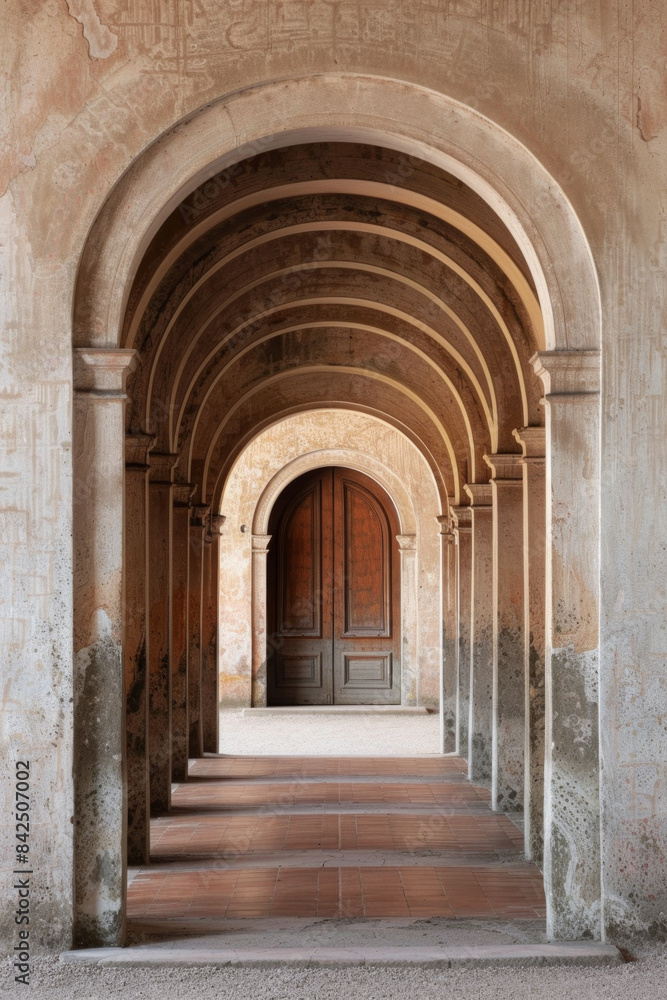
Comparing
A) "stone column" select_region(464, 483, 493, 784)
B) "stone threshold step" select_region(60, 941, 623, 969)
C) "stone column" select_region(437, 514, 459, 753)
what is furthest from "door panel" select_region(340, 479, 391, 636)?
"stone threshold step" select_region(60, 941, 623, 969)

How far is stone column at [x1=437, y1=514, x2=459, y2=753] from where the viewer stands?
1457 cm

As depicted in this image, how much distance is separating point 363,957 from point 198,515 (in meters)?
8.13

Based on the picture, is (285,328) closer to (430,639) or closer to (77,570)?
(77,570)

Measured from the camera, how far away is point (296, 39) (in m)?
5.95

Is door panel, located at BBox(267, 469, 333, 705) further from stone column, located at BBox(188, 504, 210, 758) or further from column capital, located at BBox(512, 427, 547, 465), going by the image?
column capital, located at BBox(512, 427, 547, 465)

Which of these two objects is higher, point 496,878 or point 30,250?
point 30,250

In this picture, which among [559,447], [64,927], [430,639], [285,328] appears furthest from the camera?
[430,639]

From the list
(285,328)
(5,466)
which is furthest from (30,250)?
(285,328)

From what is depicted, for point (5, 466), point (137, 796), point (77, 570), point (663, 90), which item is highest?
point (663, 90)

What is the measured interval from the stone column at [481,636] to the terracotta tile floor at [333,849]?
0.42 meters

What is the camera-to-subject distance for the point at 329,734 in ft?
55.5

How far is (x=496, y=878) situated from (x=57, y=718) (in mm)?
3701

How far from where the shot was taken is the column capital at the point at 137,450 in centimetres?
833

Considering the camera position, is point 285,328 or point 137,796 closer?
point 137,796
